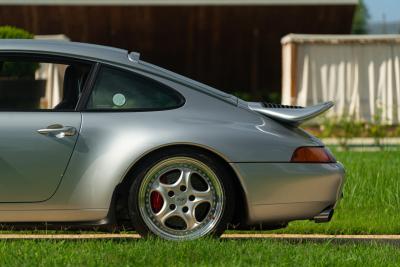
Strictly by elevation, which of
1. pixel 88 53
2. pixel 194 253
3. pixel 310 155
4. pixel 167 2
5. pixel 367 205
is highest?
Result: pixel 167 2

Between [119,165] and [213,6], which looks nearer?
[119,165]

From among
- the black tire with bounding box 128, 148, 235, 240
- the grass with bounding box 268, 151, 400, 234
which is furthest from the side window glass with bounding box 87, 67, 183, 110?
the grass with bounding box 268, 151, 400, 234

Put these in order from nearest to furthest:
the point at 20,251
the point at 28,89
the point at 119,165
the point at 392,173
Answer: the point at 20,251 < the point at 119,165 < the point at 28,89 < the point at 392,173

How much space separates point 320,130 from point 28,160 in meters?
17.4

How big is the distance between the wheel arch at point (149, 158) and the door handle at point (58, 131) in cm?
49

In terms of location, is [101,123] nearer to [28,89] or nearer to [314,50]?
[28,89]

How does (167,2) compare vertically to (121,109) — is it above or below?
above

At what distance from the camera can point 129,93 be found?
23.6 ft

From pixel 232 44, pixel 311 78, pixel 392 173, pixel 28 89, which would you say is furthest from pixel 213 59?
pixel 28 89

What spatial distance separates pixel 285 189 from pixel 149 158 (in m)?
0.97

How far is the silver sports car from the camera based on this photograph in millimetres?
6906

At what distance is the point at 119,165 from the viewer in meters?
6.87

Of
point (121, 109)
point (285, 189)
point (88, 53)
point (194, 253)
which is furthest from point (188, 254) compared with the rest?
point (88, 53)

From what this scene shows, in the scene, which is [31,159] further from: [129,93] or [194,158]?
[194,158]
